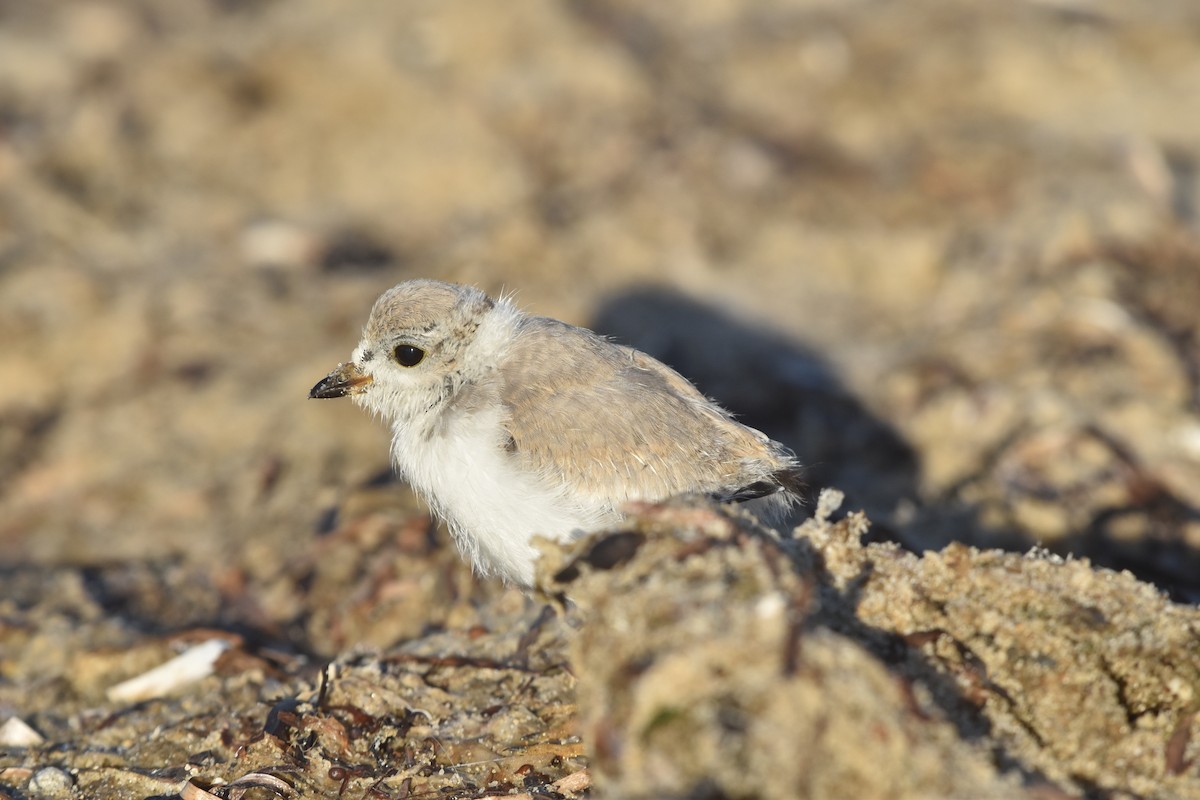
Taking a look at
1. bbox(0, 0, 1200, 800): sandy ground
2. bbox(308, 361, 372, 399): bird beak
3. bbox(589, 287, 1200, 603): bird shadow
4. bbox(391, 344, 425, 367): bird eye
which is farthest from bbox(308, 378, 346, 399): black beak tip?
bbox(589, 287, 1200, 603): bird shadow

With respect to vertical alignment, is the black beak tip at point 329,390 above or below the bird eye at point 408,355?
below

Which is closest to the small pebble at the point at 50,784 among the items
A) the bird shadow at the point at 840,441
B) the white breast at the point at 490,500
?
the white breast at the point at 490,500

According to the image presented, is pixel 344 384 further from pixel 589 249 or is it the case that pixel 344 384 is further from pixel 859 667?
pixel 589 249

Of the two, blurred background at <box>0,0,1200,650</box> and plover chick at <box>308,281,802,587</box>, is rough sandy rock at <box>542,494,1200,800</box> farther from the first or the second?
blurred background at <box>0,0,1200,650</box>

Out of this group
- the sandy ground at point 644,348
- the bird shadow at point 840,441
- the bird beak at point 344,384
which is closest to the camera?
the sandy ground at point 644,348

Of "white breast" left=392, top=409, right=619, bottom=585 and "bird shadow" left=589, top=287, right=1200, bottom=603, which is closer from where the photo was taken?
"white breast" left=392, top=409, right=619, bottom=585

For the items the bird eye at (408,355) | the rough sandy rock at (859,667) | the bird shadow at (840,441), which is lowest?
the rough sandy rock at (859,667)

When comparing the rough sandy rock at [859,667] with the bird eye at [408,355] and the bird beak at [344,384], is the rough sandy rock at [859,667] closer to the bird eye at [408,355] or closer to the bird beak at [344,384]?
the bird eye at [408,355]

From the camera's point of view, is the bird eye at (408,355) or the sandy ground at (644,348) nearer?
the sandy ground at (644,348)

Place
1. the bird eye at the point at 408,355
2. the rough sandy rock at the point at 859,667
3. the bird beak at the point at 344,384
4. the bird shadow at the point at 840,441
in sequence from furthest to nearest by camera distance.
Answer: the bird shadow at the point at 840,441
the bird beak at the point at 344,384
the bird eye at the point at 408,355
the rough sandy rock at the point at 859,667
